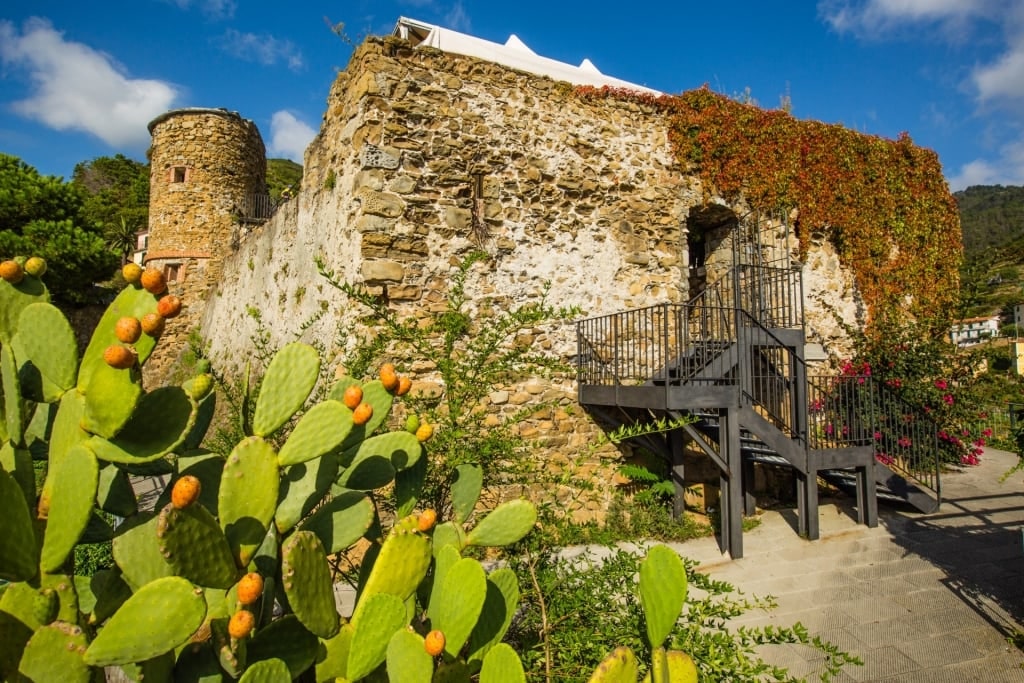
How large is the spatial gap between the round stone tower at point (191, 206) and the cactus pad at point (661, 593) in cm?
1382

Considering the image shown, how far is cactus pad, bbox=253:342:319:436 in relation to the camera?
138 centimetres

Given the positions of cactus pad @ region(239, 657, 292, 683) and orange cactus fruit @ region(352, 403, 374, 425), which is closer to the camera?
cactus pad @ region(239, 657, 292, 683)

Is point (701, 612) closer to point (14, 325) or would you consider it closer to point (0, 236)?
point (14, 325)

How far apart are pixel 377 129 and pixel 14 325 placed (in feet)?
15.0

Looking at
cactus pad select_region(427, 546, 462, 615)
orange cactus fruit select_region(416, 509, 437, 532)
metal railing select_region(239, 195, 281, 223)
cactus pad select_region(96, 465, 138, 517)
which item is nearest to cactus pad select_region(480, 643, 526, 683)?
cactus pad select_region(427, 546, 462, 615)

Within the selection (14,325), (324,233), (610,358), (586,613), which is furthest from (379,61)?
(586,613)

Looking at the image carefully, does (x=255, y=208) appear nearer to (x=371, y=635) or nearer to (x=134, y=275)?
(x=134, y=275)

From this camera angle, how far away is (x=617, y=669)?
4.06ft

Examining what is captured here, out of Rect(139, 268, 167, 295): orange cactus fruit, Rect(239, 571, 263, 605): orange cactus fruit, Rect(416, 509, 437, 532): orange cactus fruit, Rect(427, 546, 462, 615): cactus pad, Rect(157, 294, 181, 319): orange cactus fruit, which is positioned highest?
Rect(139, 268, 167, 295): orange cactus fruit

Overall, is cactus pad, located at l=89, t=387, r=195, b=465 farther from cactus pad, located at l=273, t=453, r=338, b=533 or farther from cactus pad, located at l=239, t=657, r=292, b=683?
cactus pad, located at l=239, t=657, r=292, b=683

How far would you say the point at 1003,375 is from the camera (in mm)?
7918

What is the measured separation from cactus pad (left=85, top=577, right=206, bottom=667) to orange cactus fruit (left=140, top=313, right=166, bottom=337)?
50 cm

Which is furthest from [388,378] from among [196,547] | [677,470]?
[677,470]

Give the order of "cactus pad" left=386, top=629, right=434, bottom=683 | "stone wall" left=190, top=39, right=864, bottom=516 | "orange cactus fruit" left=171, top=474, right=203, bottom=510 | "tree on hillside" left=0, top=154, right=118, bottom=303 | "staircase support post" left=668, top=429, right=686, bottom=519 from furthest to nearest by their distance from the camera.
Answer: "tree on hillside" left=0, top=154, right=118, bottom=303
"staircase support post" left=668, top=429, right=686, bottom=519
"stone wall" left=190, top=39, right=864, bottom=516
"cactus pad" left=386, top=629, right=434, bottom=683
"orange cactus fruit" left=171, top=474, right=203, bottom=510
